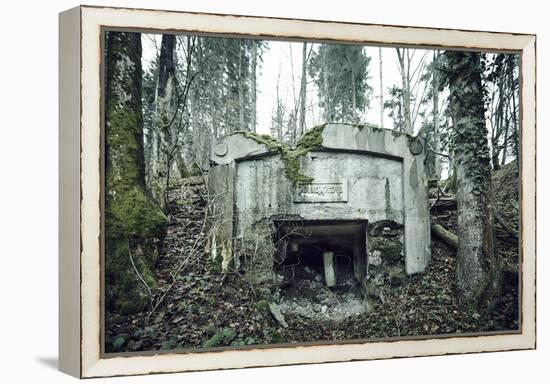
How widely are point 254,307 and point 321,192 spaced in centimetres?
100

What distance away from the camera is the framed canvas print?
524 cm

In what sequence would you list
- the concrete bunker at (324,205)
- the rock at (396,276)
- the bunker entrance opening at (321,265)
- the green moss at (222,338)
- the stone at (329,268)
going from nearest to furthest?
the green moss at (222,338), the concrete bunker at (324,205), the bunker entrance opening at (321,265), the stone at (329,268), the rock at (396,276)

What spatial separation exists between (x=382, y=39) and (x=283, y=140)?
1.12m

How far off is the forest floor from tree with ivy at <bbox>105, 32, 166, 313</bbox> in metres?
0.14

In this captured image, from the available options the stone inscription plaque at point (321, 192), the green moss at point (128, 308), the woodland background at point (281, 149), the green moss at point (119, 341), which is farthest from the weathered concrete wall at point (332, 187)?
the green moss at point (119, 341)

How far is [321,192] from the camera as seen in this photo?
232 inches

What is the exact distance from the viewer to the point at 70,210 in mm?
5191

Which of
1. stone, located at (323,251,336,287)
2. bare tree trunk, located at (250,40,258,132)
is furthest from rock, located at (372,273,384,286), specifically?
bare tree trunk, located at (250,40,258,132)

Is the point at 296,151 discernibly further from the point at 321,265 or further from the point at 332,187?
the point at 321,265

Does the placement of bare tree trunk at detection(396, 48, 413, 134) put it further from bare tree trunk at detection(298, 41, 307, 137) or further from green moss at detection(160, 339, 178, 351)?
green moss at detection(160, 339, 178, 351)

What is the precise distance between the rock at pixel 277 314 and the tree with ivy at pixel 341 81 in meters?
1.46

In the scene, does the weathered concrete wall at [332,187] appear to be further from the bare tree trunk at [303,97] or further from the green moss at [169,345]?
the green moss at [169,345]

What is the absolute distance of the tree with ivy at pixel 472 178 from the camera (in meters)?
6.25

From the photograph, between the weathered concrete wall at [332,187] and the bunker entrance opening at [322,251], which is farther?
the bunker entrance opening at [322,251]
